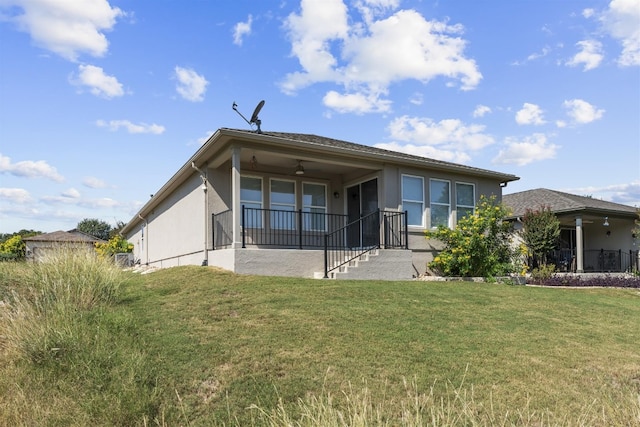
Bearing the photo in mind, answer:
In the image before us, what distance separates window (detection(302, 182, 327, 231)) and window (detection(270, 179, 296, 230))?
0.43m

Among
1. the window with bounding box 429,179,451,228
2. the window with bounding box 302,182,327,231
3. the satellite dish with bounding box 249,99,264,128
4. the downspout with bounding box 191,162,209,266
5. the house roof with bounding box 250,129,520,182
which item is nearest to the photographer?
the satellite dish with bounding box 249,99,264,128

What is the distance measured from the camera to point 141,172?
1435cm

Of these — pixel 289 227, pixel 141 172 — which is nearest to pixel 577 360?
pixel 289 227

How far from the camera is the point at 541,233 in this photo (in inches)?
586

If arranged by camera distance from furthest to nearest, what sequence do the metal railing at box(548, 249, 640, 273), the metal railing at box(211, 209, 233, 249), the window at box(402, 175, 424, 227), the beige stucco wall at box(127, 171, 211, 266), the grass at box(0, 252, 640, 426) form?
the metal railing at box(548, 249, 640, 273)
the window at box(402, 175, 424, 227)
the beige stucco wall at box(127, 171, 211, 266)
the metal railing at box(211, 209, 233, 249)
the grass at box(0, 252, 640, 426)

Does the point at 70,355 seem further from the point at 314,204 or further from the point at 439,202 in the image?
the point at 439,202

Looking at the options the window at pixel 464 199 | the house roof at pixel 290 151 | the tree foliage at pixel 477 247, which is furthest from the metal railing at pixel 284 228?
the window at pixel 464 199

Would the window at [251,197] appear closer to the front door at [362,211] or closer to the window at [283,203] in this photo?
the window at [283,203]

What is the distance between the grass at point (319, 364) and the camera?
11.4ft

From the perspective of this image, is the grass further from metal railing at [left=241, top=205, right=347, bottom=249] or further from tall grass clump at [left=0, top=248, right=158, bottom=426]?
metal railing at [left=241, top=205, right=347, bottom=249]

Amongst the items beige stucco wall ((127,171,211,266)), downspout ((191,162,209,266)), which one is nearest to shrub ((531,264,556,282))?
downspout ((191,162,209,266))

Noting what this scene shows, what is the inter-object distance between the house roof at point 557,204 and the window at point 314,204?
7.91 metres

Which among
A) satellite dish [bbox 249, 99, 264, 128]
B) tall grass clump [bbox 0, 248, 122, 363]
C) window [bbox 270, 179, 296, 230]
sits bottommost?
tall grass clump [bbox 0, 248, 122, 363]

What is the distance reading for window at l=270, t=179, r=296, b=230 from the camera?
1255 centimetres
